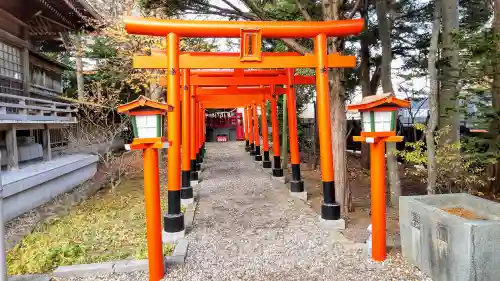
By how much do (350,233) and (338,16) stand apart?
363 centimetres

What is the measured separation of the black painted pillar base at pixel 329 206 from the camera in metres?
5.27

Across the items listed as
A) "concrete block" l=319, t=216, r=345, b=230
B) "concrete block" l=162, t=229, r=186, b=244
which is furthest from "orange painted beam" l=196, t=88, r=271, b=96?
"concrete block" l=162, t=229, r=186, b=244

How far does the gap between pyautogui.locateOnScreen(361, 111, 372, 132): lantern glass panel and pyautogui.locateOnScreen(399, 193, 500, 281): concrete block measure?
35.7 inches

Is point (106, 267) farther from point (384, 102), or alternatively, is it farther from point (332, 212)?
point (384, 102)

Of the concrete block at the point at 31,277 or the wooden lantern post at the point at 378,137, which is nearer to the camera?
the concrete block at the point at 31,277

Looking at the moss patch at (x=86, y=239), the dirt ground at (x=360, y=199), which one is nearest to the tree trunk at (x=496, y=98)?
the dirt ground at (x=360, y=199)

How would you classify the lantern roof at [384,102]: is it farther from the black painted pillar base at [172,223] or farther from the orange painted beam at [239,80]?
the orange painted beam at [239,80]

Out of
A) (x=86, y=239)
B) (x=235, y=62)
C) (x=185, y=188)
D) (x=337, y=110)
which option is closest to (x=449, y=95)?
(x=337, y=110)

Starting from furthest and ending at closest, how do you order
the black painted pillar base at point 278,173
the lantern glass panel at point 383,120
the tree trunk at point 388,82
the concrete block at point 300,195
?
the black painted pillar base at point 278,173 < the concrete block at point 300,195 < the tree trunk at point 388,82 < the lantern glass panel at point 383,120

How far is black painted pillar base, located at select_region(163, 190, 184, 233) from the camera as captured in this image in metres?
5.00

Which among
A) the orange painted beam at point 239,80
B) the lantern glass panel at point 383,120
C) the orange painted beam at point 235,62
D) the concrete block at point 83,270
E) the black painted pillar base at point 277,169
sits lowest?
the concrete block at point 83,270

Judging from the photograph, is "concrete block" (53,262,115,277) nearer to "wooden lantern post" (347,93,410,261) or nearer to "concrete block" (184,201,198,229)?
"concrete block" (184,201,198,229)

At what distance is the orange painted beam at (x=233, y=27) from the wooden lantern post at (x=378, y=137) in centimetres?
165

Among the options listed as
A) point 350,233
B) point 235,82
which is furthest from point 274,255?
point 235,82
